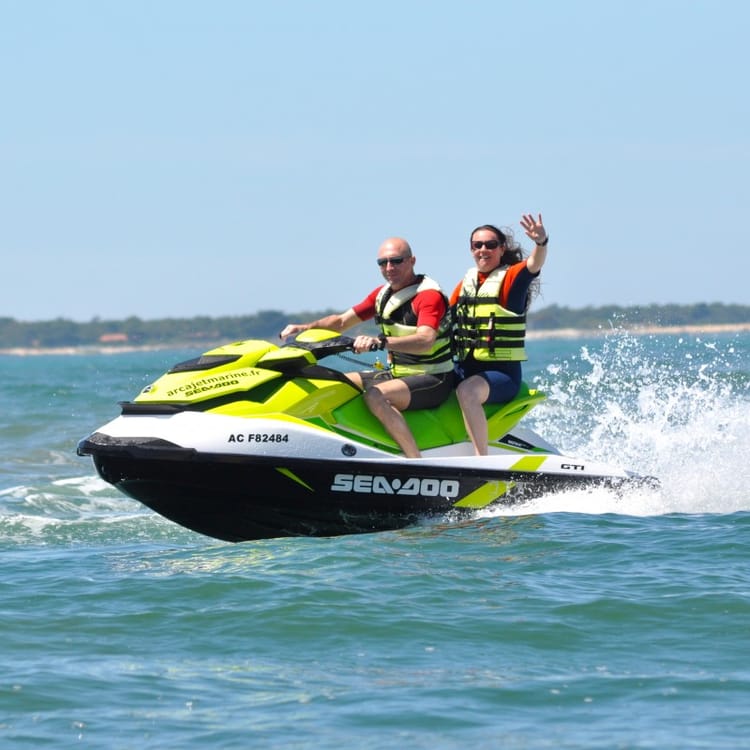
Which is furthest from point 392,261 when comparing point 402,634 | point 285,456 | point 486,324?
point 402,634

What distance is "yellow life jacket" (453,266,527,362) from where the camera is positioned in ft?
24.2

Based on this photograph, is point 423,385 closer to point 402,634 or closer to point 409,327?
point 409,327

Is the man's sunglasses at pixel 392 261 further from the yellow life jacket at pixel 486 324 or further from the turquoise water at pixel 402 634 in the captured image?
the turquoise water at pixel 402 634

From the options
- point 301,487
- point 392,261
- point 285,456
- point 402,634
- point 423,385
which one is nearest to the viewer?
point 402,634

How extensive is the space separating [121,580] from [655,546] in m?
2.60

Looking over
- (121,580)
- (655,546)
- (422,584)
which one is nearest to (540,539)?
(655,546)

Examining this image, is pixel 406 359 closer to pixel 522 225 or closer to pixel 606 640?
pixel 522 225

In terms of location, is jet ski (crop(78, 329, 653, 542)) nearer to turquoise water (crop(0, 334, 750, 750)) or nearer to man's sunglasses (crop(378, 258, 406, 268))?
turquoise water (crop(0, 334, 750, 750))

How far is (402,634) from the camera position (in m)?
5.36

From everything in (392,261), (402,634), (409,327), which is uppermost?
(392,261)

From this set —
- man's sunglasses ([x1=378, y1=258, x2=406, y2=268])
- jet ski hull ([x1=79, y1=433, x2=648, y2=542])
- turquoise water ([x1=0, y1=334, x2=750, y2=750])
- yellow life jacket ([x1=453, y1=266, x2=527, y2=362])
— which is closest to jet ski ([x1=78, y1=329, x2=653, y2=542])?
jet ski hull ([x1=79, y1=433, x2=648, y2=542])

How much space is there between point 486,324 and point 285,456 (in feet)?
4.44

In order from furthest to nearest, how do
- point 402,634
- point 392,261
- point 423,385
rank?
point 423,385
point 392,261
point 402,634

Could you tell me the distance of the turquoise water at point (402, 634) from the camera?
4406mm
